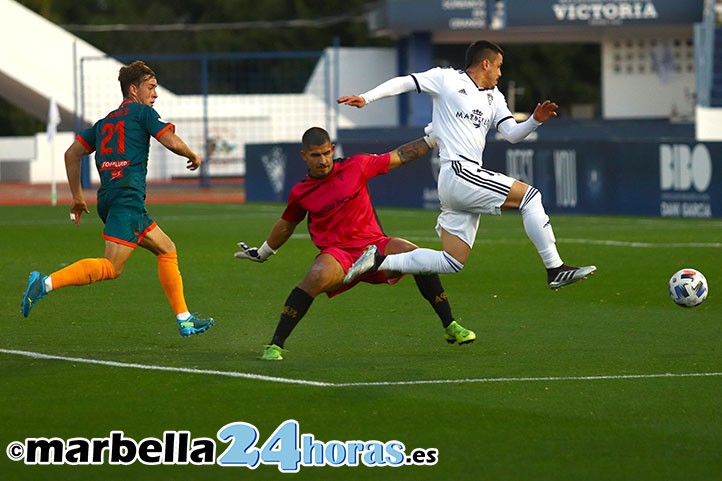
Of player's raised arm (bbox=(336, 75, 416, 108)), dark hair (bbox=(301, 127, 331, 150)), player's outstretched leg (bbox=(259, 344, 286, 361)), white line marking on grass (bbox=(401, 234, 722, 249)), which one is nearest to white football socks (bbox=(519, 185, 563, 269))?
player's raised arm (bbox=(336, 75, 416, 108))

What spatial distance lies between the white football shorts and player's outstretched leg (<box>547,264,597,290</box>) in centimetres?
61

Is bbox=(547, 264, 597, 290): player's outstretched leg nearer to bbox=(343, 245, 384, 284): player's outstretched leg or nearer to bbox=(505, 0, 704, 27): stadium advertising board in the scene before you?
bbox=(343, 245, 384, 284): player's outstretched leg

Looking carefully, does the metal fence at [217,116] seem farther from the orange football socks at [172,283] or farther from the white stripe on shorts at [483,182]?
the white stripe on shorts at [483,182]

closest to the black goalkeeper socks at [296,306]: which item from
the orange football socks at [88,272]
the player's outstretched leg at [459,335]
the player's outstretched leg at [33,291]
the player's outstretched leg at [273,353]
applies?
the player's outstretched leg at [273,353]

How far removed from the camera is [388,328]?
1197 centimetres

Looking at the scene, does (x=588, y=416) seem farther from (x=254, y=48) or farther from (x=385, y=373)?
(x=254, y=48)

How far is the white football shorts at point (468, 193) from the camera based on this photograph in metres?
10.7

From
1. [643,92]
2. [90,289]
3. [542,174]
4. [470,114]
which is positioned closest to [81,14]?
[643,92]

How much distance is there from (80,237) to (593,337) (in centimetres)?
1305

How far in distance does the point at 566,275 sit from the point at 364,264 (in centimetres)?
164

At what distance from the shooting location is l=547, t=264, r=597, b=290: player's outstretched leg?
10547 mm

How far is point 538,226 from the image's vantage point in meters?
10.8

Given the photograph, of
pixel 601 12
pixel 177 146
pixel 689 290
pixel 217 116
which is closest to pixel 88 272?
pixel 177 146

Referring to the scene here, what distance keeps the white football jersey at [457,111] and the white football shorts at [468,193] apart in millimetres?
142
